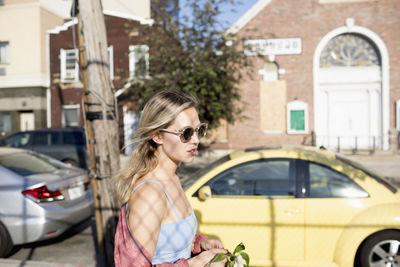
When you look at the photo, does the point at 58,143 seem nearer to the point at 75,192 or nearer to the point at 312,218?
the point at 75,192

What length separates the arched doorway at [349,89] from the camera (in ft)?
58.2

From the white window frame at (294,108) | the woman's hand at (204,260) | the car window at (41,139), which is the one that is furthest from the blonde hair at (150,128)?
the white window frame at (294,108)

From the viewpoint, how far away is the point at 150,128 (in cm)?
174

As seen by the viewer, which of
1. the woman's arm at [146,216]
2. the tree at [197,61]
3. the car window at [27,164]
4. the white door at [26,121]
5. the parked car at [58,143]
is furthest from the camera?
the white door at [26,121]

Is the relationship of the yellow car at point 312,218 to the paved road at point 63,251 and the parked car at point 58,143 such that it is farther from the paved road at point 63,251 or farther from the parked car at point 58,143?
the parked car at point 58,143

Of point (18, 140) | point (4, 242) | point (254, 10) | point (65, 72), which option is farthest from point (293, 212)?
point (65, 72)

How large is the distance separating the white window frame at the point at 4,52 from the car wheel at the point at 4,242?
19979mm

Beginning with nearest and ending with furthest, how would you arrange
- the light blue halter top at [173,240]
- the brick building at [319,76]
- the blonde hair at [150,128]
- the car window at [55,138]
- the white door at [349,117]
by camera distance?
the light blue halter top at [173,240] < the blonde hair at [150,128] < the car window at [55,138] < the brick building at [319,76] < the white door at [349,117]

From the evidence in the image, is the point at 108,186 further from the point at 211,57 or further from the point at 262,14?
the point at 262,14

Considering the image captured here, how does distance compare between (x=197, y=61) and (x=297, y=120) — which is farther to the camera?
(x=297, y=120)

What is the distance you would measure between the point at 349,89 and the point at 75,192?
16347 millimetres

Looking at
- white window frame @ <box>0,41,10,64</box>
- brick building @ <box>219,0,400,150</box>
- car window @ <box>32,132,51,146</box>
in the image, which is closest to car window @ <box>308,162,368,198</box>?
car window @ <box>32,132,51,146</box>

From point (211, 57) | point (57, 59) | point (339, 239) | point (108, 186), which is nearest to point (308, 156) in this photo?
point (339, 239)

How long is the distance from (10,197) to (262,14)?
16.5 metres
